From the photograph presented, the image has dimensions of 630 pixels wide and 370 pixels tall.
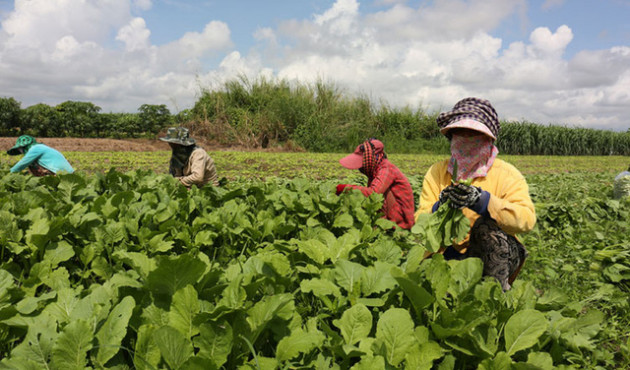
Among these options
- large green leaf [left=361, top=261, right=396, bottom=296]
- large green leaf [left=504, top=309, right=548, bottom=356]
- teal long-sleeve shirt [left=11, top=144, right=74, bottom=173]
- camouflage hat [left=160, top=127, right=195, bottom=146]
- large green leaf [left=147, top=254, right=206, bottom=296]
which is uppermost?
camouflage hat [left=160, top=127, right=195, bottom=146]

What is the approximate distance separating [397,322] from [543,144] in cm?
3363

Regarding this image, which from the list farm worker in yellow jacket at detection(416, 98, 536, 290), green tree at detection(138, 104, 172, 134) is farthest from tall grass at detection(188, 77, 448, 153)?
farm worker in yellow jacket at detection(416, 98, 536, 290)

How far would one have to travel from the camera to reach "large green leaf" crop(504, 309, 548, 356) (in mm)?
1205

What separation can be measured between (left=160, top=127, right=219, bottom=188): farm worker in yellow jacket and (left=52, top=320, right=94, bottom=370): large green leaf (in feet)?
14.4

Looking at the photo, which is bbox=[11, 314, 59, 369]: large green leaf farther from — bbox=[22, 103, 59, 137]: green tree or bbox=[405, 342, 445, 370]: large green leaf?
bbox=[22, 103, 59, 137]: green tree

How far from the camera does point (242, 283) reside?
1.44 m

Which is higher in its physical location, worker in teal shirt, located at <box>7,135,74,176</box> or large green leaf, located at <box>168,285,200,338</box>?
worker in teal shirt, located at <box>7,135,74,176</box>

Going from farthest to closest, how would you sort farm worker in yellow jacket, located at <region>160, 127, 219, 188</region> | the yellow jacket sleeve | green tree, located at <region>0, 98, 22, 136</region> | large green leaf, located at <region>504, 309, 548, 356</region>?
1. green tree, located at <region>0, 98, 22, 136</region>
2. farm worker in yellow jacket, located at <region>160, 127, 219, 188</region>
3. the yellow jacket sleeve
4. large green leaf, located at <region>504, 309, 548, 356</region>

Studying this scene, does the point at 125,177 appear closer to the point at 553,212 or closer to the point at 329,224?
the point at 329,224

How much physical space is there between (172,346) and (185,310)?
0.53 ft

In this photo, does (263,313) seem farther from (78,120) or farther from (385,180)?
(78,120)

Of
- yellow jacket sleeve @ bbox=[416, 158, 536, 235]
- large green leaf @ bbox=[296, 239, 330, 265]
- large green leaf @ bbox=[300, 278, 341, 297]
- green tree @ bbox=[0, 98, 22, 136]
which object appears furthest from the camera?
green tree @ bbox=[0, 98, 22, 136]

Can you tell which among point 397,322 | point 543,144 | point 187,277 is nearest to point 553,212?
point 397,322

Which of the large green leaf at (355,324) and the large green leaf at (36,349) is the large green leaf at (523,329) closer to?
the large green leaf at (355,324)
